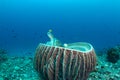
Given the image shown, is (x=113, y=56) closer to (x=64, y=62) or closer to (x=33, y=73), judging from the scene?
(x=33, y=73)

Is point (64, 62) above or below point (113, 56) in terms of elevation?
below

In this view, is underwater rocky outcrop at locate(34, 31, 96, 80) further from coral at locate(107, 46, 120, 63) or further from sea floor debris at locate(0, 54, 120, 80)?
coral at locate(107, 46, 120, 63)

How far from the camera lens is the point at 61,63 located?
16.1 ft

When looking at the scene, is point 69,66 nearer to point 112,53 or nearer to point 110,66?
point 110,66

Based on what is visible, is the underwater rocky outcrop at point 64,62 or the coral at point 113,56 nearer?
the underwater rocky outcrop at point 64,62

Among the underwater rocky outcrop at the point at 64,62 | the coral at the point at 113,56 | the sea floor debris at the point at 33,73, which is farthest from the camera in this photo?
the coral at the point at 113,56

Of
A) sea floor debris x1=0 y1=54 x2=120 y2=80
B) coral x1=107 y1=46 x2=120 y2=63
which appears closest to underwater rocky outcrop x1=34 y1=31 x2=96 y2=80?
sea floor debris x1=0 y1=54 x2=120 y2=80

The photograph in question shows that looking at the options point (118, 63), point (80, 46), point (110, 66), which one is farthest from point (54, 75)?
point (118, 63)

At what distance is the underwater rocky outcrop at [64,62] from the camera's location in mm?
4859

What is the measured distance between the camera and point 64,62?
487 cm

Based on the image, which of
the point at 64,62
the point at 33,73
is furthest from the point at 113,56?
the point at 64,62

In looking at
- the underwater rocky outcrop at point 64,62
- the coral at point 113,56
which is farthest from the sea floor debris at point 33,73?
the underwater rocky outcrop at point 64,62

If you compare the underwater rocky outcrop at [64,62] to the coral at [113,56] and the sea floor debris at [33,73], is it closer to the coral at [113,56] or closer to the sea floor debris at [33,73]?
the sea floor debris at [33,73]

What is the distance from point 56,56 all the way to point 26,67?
13.7 feet
